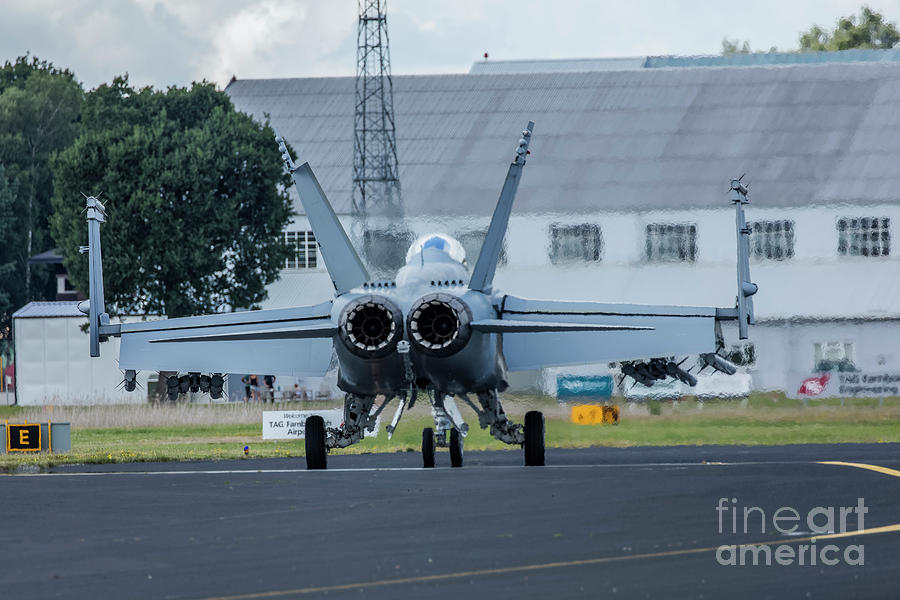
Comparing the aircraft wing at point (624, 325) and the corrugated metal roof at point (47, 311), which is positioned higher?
the corrugated metal roof at point (47, 311)

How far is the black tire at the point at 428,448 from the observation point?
2895 centimetres

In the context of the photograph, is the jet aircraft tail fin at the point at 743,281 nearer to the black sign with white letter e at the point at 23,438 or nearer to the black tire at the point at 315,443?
the black tire at the point at 315,443

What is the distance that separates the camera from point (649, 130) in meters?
70.5

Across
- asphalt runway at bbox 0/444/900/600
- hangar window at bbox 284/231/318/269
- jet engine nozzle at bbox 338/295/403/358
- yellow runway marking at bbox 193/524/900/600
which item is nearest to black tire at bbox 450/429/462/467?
asphalt runway at bbox 0/444/900/600

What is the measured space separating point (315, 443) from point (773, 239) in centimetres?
4276

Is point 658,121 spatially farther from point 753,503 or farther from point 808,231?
point 753,503

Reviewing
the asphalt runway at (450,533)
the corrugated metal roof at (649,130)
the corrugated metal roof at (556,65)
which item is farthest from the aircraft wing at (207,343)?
the corrugated metal roof at (556,65)

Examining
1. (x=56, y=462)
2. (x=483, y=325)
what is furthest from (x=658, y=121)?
(x=483, y=325)

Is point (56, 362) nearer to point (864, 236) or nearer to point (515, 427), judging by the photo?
point (864, 236)

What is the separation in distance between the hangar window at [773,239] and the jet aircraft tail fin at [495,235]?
40.8 m

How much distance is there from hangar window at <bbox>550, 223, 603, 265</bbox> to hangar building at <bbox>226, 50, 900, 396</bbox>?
0.13 meters

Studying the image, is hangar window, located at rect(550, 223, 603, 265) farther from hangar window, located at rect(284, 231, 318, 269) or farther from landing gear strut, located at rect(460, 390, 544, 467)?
landing gear strut, located at rect(460, 390, 544, 467)

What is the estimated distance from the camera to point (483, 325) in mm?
25547

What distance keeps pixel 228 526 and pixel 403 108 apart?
5597 centimetres
